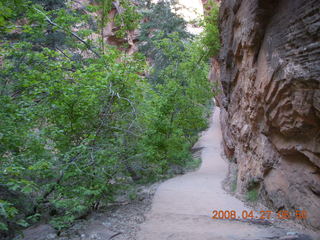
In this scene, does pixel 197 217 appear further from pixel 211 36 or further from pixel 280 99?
pixel 211 36

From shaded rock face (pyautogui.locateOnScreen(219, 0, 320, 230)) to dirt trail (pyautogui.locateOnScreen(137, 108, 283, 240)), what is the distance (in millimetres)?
997

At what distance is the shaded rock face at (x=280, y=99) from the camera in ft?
14.8

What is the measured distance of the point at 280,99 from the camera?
562 cm

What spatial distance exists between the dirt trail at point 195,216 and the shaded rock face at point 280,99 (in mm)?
997

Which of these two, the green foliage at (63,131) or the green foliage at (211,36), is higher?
the green foliage at (211,36)

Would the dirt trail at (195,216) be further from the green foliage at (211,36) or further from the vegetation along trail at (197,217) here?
the green foliage at (211,36)

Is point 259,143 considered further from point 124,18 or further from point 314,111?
point 124,18

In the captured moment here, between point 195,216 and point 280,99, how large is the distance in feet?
11.9

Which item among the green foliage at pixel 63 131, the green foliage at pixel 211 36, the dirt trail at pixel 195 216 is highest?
the green foliage at pixel 211 36

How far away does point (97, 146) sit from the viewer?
5.98 m

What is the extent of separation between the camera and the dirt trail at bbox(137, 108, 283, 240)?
4.70 metres
